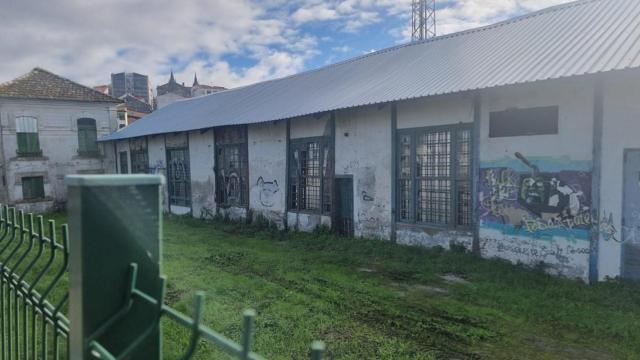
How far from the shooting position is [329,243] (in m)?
11.3

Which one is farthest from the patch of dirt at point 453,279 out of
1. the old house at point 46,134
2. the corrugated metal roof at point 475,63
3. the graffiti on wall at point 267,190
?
the old house at point 46,134

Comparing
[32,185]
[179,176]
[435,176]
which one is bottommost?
[32,185]

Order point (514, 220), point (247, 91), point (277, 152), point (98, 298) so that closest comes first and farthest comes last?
1. point (98, 298)
2. point (514, 220)
3. point (277, 152)
4. point (247, 91)

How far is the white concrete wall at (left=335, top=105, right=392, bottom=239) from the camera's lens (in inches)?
437

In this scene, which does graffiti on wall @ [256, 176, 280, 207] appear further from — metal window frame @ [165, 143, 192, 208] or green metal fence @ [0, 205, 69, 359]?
Result: green metal fence @ [0, 205, 69, 359]

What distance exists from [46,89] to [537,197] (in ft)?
79.5

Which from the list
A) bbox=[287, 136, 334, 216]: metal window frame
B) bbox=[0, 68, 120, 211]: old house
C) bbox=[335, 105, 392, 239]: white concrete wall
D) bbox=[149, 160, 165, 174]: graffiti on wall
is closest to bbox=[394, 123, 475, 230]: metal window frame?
bbox=[335, 105, 392, 239]: white concrete wall

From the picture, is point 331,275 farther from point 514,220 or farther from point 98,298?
point 98,298

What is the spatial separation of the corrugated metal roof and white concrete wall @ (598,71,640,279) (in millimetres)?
546

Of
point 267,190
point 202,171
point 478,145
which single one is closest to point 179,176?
point 202,171

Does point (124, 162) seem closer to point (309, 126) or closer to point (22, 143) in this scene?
point (22, 143)

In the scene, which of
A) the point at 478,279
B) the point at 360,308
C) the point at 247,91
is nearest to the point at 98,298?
the point at 360,308

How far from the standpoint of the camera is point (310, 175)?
43.9 ft

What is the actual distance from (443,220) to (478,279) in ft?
7.68
